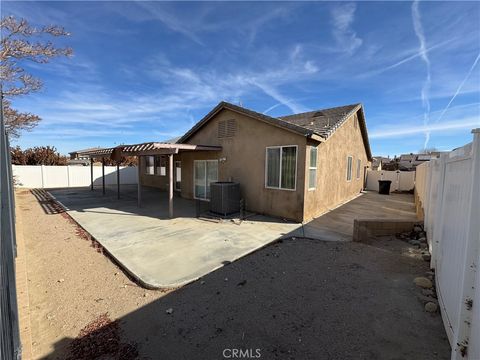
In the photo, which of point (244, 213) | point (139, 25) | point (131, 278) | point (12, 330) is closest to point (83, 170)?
point (139, 25)

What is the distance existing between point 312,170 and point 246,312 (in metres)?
6.45

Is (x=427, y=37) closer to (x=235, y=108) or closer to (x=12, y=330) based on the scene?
(x=235, y=108)

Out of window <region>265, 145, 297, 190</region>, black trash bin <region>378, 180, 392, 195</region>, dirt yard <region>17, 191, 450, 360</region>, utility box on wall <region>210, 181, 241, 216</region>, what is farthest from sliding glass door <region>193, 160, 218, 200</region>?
black trash bin <region>378, 180, 392, 195</region>

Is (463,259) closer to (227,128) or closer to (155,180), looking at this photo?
(227,128)

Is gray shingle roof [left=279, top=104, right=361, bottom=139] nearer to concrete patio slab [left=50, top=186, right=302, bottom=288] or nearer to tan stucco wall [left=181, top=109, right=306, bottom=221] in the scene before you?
tan stucco wall [left=181, top=109, right=306, bottom=221]

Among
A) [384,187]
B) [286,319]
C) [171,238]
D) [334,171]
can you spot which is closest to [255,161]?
[334,171]

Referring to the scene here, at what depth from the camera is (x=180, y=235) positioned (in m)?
6.57

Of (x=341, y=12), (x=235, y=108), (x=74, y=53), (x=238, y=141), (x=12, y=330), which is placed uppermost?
(x=341, y=12)

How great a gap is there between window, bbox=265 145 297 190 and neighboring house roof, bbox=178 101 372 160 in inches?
31.6

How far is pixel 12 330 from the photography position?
1.84 metres

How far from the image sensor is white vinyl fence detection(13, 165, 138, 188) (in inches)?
709

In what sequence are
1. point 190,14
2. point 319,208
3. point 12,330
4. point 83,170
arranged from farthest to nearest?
point 83,170
point 319,208
point 190,14
point 12,330

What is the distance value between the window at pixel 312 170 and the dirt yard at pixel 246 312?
3.71 meters

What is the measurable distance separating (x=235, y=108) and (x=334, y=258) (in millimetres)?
7244
